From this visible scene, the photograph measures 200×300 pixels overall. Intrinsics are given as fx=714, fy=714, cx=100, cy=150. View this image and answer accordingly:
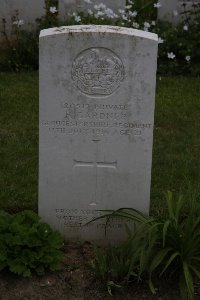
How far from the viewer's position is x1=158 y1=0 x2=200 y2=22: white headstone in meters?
8.91

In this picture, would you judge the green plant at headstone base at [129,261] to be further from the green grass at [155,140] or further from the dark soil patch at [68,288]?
the green grass at [155,140]

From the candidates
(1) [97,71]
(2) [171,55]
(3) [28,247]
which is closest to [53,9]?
(2) [171,55]

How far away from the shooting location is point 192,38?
8.61 metres

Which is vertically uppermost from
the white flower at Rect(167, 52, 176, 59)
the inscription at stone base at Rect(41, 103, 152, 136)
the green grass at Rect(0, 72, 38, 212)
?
the white flower at Rect(167, 52, 176, 59)

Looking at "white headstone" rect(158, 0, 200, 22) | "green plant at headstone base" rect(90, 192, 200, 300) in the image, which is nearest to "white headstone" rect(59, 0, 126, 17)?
"white headstone" rect(158, 0, 200, 22)

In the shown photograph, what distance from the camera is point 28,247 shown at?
4.03 m

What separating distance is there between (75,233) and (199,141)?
2.22 m

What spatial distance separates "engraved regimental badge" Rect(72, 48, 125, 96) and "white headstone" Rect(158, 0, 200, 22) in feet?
16.1

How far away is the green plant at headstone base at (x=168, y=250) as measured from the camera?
3.97 m

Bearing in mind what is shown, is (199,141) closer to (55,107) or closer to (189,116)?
(189,116)

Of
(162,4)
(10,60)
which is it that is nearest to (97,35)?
(10,60)

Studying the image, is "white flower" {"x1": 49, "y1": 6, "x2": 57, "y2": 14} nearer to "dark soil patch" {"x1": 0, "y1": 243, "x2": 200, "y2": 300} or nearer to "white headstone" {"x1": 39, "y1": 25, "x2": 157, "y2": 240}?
"white headstone" {"x1": 39, "y1": 25, "x2": 157, "y2": 240}

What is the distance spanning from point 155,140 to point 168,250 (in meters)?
2.45

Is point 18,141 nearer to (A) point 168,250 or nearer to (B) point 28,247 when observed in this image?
(B) point 28,247
